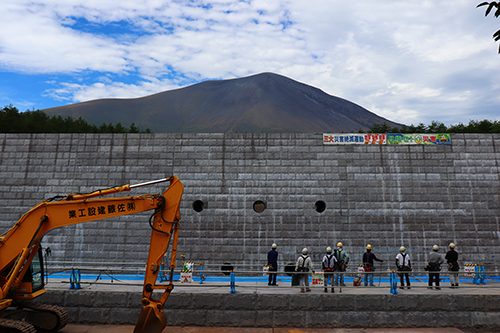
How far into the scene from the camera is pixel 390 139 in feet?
58.4

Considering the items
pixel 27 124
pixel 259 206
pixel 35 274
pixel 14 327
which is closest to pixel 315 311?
pixel 259 206

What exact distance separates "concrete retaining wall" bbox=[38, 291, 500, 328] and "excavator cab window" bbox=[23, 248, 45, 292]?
141 centimetres

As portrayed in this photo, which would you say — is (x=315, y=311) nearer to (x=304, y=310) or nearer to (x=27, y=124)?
(x=304, y=310)

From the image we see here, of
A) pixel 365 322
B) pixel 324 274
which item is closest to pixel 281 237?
pixel 324 274

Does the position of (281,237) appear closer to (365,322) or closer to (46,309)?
(365,322)

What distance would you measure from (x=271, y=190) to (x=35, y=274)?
36.1ft

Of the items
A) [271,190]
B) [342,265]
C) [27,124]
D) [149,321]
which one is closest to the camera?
[149,321]

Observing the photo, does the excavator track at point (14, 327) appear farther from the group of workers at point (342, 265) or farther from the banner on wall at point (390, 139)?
the banner on wall at point (390, 139)

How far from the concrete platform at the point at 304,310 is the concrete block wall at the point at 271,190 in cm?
617

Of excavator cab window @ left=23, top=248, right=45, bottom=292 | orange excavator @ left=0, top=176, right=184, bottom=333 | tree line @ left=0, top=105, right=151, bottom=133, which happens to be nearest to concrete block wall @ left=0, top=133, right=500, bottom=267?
excavator cab window @ left=23, top=248, right=45, bottom=292

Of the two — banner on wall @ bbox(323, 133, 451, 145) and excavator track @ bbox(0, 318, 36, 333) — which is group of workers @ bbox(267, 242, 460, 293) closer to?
excavator track @ bbox(0, 318, 36, 333)

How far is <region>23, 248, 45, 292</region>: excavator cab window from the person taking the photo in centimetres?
880

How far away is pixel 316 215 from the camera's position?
1694 cm

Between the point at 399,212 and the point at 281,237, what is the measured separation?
633cm
